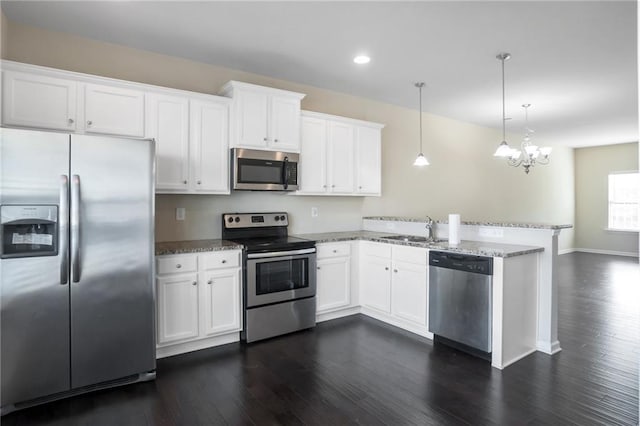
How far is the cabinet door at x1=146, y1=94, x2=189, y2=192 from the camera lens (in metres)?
3.16

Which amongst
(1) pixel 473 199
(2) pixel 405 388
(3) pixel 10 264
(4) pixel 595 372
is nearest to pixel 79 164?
(3) pixel 10 264

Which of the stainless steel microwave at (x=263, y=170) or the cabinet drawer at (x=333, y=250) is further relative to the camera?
the cabinet drawer at (x=333, y=250)

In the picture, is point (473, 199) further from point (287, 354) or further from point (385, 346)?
point (287, 354)

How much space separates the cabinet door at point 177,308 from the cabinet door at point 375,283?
1.86 meters

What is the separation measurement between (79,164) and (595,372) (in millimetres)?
4007

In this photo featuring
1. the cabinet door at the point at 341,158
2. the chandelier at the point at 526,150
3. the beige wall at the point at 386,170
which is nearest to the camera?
the beige wall at the point at 386,170

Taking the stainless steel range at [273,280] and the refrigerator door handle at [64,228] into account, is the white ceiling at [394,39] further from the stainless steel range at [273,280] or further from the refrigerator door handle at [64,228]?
the stainless steel range at [273,280]

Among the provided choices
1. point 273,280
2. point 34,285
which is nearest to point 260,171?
point 273,280

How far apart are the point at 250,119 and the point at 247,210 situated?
3.23 ft

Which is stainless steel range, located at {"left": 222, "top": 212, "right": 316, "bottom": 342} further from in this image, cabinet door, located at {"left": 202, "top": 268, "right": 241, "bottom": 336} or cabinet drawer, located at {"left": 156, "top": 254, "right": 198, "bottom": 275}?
cabinet drawer, located at {"left": 156, "top": 254, "right": 198, "bottom": 275}

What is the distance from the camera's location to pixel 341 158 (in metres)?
4.37

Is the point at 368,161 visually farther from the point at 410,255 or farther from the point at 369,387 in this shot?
the point at 369,387

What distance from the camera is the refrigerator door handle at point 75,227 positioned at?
7.66ft

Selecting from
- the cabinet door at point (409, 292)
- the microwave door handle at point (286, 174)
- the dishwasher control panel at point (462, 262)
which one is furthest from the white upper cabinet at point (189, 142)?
the dishwasher control panel at point (462, 262)
